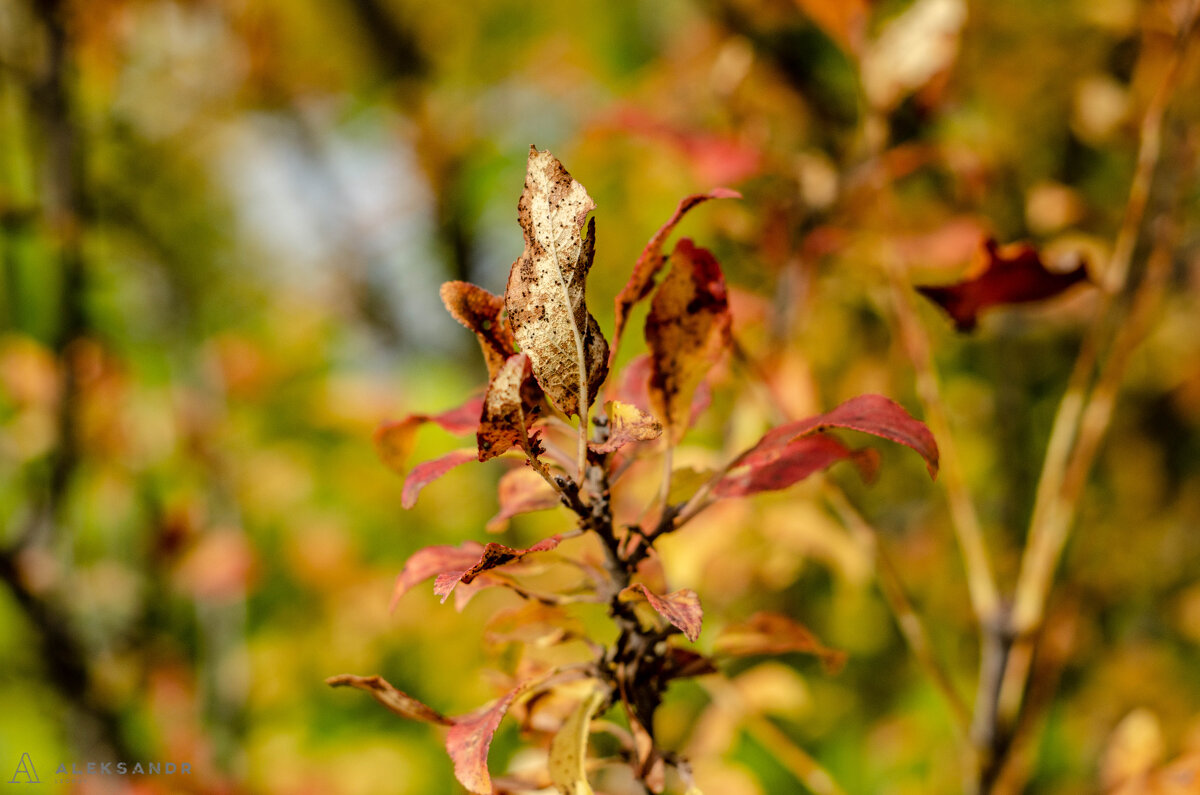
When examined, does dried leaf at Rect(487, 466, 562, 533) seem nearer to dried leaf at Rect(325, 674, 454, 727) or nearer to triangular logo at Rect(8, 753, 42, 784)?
dried leaf at Rect(325, 674, 454, 727)

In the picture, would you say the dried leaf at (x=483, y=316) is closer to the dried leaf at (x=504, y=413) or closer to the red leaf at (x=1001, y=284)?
the dried leaf at (x=504, y=413)

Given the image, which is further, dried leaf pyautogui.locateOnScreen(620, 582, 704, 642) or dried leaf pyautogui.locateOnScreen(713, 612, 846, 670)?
dried leaf pyautogui.locateOnScreen(713, 612, 846, 670)

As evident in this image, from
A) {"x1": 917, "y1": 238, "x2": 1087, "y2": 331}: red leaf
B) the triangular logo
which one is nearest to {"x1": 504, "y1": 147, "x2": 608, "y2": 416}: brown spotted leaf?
{"x1": 917, "y1": 238, "x2": 1087, "y2": 331}: red leaf

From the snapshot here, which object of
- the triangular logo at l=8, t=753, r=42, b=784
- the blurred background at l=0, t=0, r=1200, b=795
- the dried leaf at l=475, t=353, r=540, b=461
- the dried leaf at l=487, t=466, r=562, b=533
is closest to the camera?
the dried leaf at l=475, t=353, r=540, b=461

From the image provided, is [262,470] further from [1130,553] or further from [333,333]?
[1130,553]

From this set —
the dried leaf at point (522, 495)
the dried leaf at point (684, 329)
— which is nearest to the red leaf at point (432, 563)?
the dried leaf at point (522, 495)
